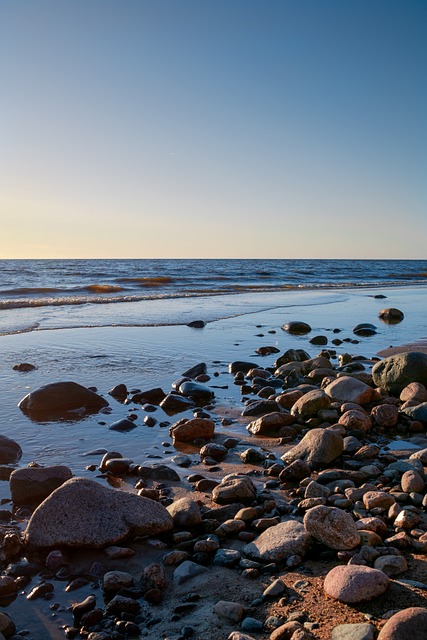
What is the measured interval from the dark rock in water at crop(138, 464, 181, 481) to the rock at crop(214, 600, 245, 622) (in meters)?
1.93

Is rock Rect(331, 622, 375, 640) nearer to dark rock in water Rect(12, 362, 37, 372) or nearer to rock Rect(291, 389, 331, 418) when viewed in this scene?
rock Rect(291, 389, 331, 418)

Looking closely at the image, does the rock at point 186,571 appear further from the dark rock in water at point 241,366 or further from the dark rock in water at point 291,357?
the dark rock in water at point 291,357

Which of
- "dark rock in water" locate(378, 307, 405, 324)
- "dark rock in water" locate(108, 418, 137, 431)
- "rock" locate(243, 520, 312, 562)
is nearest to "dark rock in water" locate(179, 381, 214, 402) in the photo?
"dark rock in water" locate(108, 418, 137, 431)

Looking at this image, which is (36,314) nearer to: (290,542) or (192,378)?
(192,378)

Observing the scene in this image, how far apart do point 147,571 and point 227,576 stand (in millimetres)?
466

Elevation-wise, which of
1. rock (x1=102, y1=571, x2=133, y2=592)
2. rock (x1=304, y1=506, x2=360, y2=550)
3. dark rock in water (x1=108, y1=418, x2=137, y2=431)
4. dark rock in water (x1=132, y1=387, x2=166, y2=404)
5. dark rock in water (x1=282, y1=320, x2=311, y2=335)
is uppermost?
dark rock in water (x1=282, y1=320, x2=311, y2=335)

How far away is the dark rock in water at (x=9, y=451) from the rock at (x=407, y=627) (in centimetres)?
373

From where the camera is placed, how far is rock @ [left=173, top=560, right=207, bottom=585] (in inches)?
127

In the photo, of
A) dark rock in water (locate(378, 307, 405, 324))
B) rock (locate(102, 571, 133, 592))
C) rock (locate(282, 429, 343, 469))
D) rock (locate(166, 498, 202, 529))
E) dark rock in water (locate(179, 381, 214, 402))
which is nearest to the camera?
rock (locate(102, 571, 133, 592))

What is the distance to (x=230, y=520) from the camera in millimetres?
3822

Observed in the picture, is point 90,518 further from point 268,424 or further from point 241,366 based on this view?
point 241,366

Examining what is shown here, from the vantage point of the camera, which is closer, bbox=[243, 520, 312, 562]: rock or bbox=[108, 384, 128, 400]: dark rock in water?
bbox=[243, 520, 312, 562]: rock

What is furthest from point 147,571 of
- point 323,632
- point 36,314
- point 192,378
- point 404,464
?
point 36,314

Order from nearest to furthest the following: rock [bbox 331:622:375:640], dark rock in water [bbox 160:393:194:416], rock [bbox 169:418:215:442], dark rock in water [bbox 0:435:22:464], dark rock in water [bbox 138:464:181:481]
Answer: rock [bbox 331:622:375:640] < dark rock in water [bbox 138:464:181:481] < dark rock in water [bbox 0:435:22:464] < rock [bbox 169:418:215:442] < dark rock in water [bbox 160:393:194:416]
